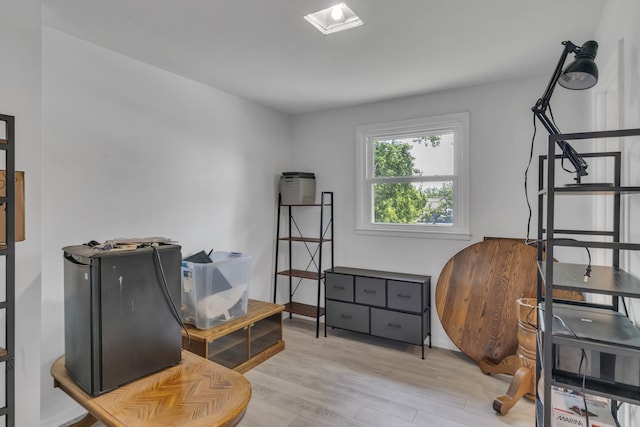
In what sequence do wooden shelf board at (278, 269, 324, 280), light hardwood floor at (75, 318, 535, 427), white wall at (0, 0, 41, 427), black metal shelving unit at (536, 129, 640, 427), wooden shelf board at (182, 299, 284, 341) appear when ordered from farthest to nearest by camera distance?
1. wooden shelf board at (278, 269, 324, 280)
2. wooden shelf board at (182, 299, 284, 341)
3. light hardwood floor at (75, 318, 535, 427)
4. white wall at (0, 0, 41, 427)
5. black metal shelving unit at (536, 129, 640, 427)

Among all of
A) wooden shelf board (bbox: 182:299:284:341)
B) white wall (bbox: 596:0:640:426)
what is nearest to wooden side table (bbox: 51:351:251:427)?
wooden shelf board (bbox: 182:299:284:341)

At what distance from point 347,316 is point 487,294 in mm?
1291

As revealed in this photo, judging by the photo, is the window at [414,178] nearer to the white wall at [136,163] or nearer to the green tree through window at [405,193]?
the green tree through window at [405,193]

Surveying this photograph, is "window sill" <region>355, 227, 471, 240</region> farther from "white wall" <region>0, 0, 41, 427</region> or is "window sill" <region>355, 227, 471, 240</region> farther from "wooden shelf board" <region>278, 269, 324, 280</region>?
"white wall" <region>0, 0, 41, 427</region>

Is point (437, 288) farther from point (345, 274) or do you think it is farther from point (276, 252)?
point (276, 252)

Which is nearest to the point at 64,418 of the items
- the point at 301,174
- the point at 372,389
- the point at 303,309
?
the point at 372,389

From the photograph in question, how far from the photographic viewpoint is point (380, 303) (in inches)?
128

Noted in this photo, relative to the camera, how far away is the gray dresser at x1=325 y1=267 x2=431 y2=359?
122 inches

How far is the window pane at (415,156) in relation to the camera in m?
3.29

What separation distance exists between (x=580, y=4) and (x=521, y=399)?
2.48 meters

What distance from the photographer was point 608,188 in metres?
1.11

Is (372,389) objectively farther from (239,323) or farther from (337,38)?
(337,38)

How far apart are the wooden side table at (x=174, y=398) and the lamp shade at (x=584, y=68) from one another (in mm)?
1732

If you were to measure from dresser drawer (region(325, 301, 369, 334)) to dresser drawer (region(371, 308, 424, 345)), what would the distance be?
0.09 meters
